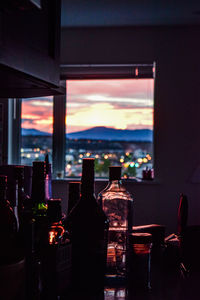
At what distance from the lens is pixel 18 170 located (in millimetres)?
906

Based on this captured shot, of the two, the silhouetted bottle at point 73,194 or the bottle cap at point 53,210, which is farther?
the silhouetted bottle at point 73,194

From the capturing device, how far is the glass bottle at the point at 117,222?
1006 mm

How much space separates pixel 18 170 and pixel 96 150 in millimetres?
3485

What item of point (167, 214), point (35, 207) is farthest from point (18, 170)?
point (167, 214)

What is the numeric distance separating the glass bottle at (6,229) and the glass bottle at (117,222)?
29 cm

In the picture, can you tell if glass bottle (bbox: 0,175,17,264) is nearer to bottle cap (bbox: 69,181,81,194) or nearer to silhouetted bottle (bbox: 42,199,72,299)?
silhouetted bottle (bbox: 42,199,72,299)

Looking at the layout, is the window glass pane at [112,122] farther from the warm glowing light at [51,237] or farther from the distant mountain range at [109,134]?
the warm glowing light at [51,237]

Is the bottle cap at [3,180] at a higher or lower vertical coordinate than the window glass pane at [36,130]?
Answer: lower

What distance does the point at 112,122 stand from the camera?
4.32 meters

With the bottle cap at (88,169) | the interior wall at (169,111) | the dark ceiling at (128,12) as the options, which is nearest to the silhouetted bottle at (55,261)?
the bottle cap at (88,169)

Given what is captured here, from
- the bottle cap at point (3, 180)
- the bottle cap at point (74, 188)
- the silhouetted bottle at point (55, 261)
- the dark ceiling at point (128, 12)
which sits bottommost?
the silhouetted bottle at point (55, 261)

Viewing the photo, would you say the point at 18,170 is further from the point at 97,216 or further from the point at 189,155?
the point at 189,155

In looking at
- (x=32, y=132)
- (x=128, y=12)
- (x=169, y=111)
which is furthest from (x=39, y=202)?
(x=32, y=132)

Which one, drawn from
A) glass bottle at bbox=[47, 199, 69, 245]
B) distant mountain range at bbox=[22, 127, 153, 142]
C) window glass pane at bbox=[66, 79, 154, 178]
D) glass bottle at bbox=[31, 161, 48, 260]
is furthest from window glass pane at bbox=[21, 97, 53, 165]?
glass bottle at bbox=[47, 199, 69, 245]
